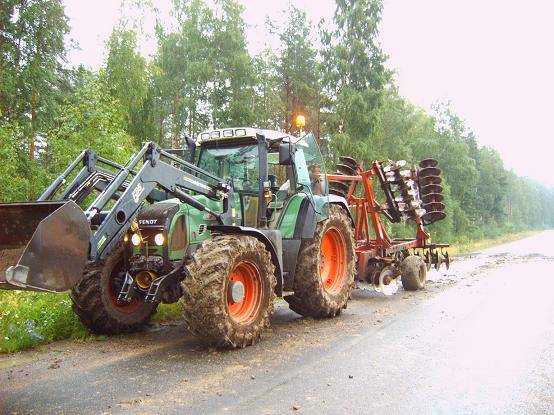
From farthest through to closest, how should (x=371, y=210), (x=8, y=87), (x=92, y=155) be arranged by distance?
(x=8, y=87)
(x=371, y=210)
(x=92, y=155)

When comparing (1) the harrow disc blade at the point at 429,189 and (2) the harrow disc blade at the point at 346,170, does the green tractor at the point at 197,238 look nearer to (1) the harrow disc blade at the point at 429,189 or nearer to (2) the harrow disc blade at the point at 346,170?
(2) the harrow disc blade at the point at 346,170

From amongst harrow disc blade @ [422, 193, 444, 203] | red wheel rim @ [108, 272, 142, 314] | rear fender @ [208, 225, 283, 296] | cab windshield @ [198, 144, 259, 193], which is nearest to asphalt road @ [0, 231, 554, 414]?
red wheel rim @ [108, 272, 142, 314]

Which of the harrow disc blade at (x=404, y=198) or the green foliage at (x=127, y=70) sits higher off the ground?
the green foliage at (x=127, y=70)

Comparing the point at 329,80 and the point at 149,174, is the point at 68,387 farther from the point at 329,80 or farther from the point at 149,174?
the point at 329,80

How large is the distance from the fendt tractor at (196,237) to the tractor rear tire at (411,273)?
249 centimetres

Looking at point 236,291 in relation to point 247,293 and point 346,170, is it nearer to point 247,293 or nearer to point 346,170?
point 247,293

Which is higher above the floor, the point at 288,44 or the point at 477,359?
the point at 288,44

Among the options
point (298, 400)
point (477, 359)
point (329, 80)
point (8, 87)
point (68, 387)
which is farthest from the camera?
point (329, 80)

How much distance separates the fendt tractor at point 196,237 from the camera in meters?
4.52

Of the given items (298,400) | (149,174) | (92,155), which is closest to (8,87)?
(92,155)

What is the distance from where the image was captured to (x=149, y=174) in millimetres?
5355

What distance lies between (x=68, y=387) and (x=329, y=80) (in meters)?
20.7

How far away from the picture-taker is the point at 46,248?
3.91m

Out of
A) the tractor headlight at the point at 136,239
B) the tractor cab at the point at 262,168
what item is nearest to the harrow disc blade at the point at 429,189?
the tractor cab at the point at 262,168
